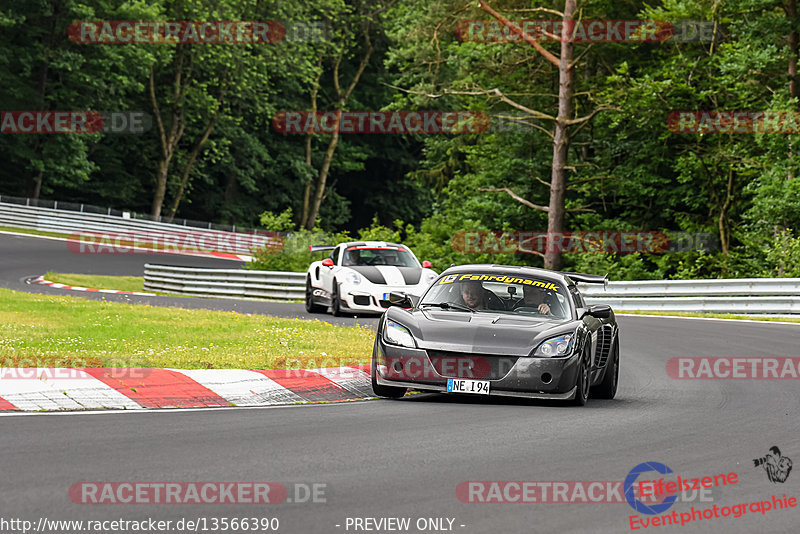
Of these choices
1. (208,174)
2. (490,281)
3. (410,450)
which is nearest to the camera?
(410,450)

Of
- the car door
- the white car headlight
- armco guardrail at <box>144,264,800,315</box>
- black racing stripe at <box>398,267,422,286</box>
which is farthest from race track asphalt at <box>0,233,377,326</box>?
armco guardrail at <box>144,264,800,315</box>

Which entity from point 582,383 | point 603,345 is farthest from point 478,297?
point 582,383

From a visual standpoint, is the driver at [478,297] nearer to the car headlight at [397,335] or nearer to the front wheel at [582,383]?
the car headlight at [397,335]

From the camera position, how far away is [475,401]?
10.2 meters

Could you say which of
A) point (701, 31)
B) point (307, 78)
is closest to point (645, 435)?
Result: point (701, 31)

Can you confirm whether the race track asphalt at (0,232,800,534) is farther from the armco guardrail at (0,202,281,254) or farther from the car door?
the armco guardrail at (0,202,281,254)

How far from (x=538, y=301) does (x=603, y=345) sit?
30.5 inches

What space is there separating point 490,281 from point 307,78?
52469 millimetres

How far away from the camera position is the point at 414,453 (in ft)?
23.4

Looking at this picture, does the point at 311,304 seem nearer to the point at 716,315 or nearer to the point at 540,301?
the point at 716,315

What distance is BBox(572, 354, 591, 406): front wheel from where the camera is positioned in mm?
9781

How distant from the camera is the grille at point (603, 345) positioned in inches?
422

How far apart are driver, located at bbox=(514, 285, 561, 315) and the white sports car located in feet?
31.9

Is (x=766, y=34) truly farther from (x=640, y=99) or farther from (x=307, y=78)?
(x=307, y=78)
